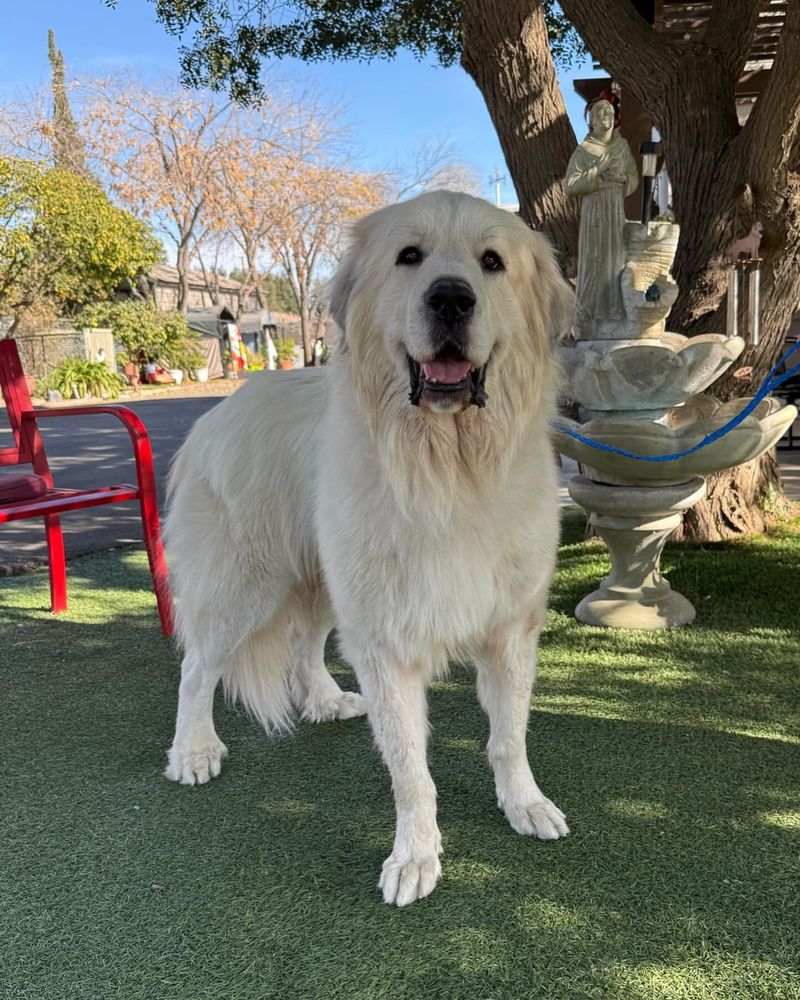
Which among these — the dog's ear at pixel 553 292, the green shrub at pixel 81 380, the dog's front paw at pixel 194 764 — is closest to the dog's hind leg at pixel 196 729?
the dog's front paw at pixel 194 764

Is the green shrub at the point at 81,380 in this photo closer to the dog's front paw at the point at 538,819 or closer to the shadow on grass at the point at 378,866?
the shadow on grass at the point at 378,866

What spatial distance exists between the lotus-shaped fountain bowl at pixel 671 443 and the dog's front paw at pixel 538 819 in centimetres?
170

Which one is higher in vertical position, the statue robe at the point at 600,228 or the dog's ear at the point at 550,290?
the statue robe at the point at 600,228

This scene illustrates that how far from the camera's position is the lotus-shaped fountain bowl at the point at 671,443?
340cm

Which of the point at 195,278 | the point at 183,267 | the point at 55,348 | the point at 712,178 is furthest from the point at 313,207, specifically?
the point at 712,178

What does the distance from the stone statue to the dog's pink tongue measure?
2305 mm

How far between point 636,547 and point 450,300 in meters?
2.48

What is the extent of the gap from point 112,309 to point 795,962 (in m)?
29.0

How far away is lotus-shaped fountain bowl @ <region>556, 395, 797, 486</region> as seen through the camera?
3402 mm

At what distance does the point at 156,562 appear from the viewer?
164 inches

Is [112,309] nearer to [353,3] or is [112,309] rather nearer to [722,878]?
[353,3]

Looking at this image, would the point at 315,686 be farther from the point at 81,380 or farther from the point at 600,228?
the point at 81,380

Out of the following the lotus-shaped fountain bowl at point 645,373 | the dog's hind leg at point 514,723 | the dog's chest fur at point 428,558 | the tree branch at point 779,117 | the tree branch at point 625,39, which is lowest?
the dog's hind leg at point 514,723

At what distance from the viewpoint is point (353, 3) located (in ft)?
25.7
